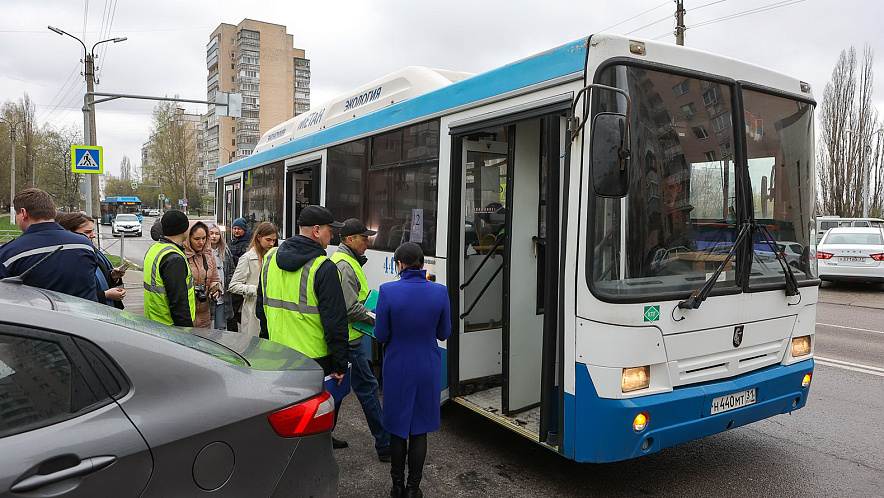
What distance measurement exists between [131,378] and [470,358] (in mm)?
3239

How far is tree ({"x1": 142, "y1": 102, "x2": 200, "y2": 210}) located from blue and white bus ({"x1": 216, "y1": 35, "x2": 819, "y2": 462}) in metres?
58.7

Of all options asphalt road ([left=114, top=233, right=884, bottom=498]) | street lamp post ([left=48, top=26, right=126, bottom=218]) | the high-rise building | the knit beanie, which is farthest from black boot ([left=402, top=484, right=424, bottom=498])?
the high-rise building

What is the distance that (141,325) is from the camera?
95.1 inches

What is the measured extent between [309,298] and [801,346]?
3.57 metres

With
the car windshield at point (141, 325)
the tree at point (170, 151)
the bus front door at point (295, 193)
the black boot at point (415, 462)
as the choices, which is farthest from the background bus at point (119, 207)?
the car windshield at point (141, 325)

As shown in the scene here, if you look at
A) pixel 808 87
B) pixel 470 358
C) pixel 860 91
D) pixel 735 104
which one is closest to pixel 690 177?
pixel 735 104

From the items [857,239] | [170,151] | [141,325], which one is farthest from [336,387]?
[170,151]

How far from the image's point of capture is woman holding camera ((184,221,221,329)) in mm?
5629

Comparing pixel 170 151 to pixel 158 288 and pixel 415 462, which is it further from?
pixel 415 462

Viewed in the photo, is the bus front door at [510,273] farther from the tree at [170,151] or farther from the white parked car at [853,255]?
the tree at [170,151]

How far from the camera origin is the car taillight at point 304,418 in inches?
93.4

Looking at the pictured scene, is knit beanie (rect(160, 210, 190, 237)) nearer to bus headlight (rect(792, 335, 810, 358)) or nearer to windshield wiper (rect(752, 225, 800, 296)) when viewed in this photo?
windshield wiper (rect(752, 225, 800, 296))

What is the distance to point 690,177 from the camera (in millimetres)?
3836

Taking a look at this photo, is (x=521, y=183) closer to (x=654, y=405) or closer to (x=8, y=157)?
(x=654, y=405)
